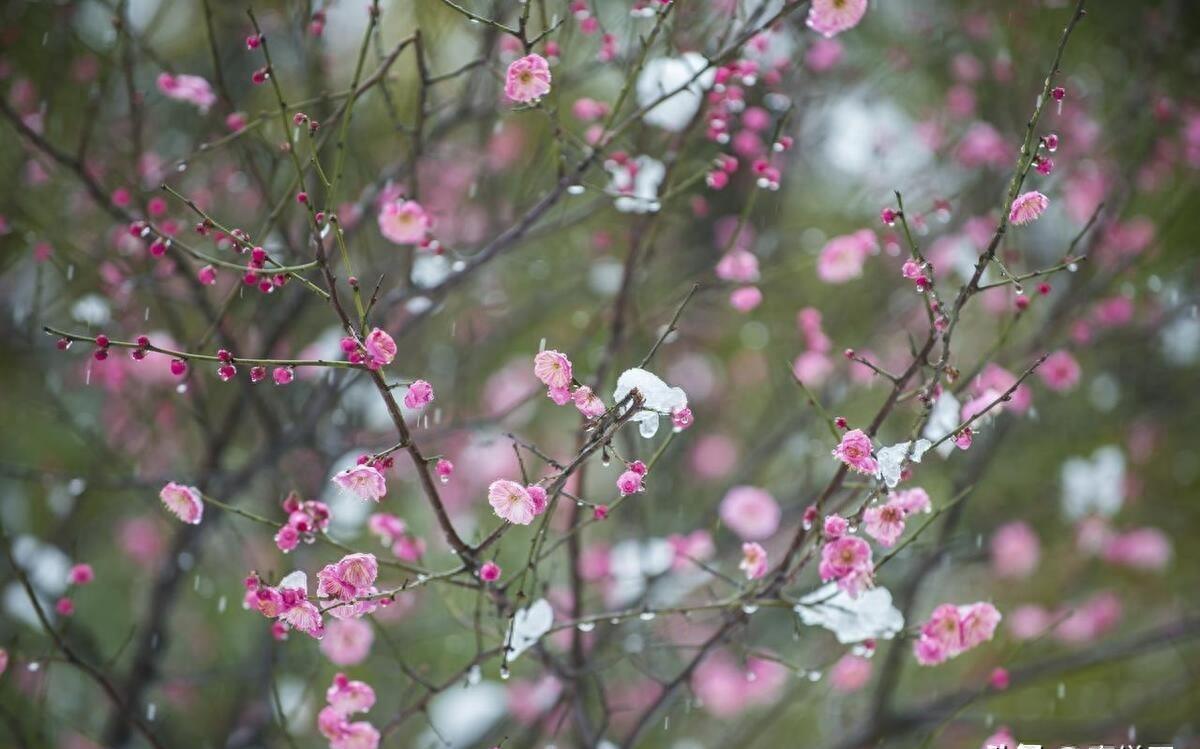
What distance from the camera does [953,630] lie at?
1812mm

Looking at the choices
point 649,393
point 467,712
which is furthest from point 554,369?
point 467,712

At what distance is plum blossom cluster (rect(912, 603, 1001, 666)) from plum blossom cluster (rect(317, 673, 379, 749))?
0.94 metres

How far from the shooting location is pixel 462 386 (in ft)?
10.4

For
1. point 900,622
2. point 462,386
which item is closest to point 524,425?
point 462,386

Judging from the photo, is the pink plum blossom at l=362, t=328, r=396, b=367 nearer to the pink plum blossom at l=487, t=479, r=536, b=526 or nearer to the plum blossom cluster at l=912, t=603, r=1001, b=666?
the pink plum blossom at l=487, t=479, r=536, b=526

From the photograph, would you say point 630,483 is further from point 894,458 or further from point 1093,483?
point 1093,483

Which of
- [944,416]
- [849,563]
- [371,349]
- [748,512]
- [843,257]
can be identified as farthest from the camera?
[748,512]

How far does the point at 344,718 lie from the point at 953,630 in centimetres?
105

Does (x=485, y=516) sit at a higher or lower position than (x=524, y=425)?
lower

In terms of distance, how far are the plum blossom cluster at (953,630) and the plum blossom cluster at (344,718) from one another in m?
0.94

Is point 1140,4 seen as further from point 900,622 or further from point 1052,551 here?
point 900,622

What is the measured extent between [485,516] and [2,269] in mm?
1764

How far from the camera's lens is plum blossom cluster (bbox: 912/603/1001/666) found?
1798mm

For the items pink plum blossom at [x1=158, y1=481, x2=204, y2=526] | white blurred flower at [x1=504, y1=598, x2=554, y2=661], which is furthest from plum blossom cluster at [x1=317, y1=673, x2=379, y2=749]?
pink plum blossom at [x1=158, y1=481, x2=204, y2=526]
